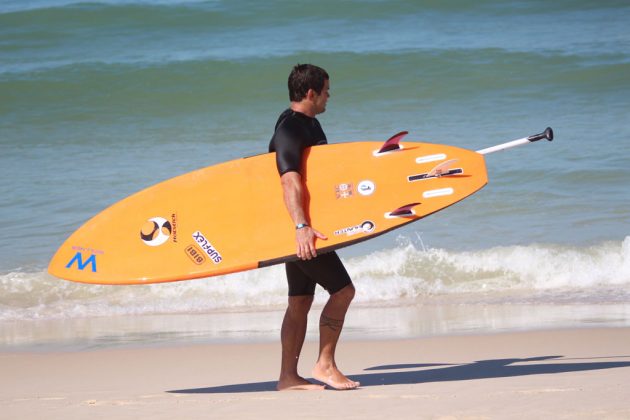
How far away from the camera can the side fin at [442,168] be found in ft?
14.5

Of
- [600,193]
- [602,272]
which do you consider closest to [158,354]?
[602,272]

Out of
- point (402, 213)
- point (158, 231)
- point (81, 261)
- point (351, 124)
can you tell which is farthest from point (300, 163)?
point (351, 124)

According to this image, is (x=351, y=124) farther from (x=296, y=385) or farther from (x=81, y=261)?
(x=296, y=385)

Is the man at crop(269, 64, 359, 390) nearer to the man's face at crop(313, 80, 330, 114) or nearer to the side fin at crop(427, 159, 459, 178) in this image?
the man's face at crop(313, 80, 330, 114)

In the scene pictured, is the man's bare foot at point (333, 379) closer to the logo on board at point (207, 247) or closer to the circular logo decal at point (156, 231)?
the logo on board at point (207, 247)

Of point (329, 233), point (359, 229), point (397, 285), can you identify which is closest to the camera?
point (329, 233)

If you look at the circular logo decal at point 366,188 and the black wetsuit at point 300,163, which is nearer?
the black wetsuit at point 300,163

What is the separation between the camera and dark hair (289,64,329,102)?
3.99 meters

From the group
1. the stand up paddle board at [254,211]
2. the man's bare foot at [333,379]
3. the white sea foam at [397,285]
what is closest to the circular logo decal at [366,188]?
the stand up paddle board at [254,211]

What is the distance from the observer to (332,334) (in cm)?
407

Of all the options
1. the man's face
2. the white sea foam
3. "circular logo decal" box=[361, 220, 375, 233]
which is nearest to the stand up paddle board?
"circular logo decal" box=[361, 220, 375, 233]

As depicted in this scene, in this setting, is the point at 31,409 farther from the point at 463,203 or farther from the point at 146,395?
the point at 463,203

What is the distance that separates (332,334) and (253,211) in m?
0.66

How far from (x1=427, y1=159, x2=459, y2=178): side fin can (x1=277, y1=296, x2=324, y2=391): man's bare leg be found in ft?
2.64
